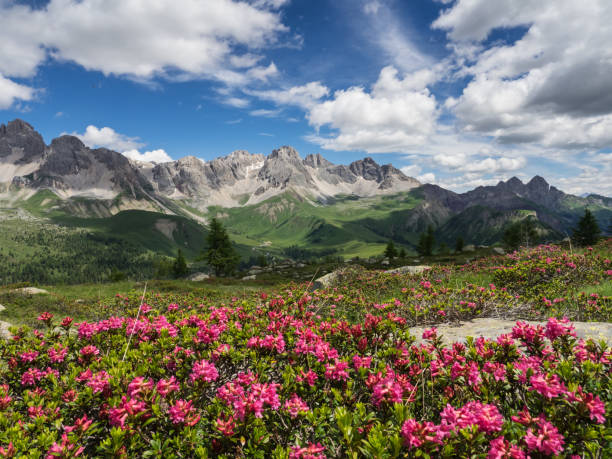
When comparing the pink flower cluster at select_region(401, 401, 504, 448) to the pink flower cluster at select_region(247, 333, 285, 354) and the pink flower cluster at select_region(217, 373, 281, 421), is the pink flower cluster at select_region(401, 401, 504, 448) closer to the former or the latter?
the pink flower cluster at select_region(217, 373, 281, 421)

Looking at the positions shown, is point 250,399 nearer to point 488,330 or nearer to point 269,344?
point 269,344

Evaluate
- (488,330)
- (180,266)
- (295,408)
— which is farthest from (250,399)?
(180,266)

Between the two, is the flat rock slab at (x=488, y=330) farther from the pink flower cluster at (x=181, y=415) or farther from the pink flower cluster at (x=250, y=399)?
the pink flower cluster at (x=181, y=415)

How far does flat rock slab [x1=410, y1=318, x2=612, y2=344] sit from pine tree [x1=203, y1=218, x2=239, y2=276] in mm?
51072

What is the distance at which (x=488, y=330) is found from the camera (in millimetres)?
6770

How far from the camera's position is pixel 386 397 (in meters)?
3.14

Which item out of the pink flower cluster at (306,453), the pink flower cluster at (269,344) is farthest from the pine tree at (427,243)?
the pink flower cluster at (306,453)

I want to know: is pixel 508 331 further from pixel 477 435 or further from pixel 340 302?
pixel 340 302

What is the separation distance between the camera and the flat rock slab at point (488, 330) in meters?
5.49

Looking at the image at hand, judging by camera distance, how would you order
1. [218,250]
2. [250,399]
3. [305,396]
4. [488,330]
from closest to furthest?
[250,399], [305,396], [488,330], [218,250]

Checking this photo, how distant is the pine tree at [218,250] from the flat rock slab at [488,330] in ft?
168

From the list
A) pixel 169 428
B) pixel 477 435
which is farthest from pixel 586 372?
pixel 169 428

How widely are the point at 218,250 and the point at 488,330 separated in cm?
5386

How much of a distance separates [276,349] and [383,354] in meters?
1.66
